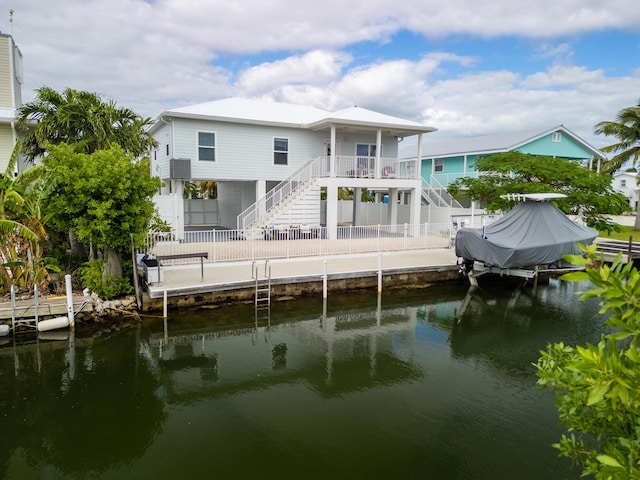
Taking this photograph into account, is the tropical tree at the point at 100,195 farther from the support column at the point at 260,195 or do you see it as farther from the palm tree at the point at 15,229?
the support column at the point at 260,195

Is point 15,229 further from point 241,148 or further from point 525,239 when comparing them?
point 525,239

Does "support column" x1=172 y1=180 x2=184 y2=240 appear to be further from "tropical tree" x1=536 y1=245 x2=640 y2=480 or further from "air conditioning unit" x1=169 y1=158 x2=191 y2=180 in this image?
"tropical tree" x1=536 y1=245 x2=640 y2=480

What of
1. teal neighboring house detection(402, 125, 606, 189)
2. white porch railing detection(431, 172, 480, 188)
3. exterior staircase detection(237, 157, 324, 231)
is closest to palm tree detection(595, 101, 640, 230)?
teal neighboring house detection(402, 125, 606, 189)

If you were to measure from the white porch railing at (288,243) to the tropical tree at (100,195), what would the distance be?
8.74 ft

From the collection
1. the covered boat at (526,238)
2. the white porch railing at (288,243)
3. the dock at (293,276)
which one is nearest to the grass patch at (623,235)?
the covered boat at (526,238)

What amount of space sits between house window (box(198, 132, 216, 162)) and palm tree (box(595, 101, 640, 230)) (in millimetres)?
27223

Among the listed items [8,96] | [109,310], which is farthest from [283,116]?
[109,310]

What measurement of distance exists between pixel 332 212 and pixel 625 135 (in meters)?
23.2

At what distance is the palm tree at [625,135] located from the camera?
3009cm

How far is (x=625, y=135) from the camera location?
30.5 m

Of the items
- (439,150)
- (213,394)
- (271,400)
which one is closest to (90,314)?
(213,394)

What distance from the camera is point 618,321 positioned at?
2367 millimetres

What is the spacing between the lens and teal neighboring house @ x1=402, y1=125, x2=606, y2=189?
98.6ft

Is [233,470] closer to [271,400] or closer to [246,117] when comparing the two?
[271,400]
